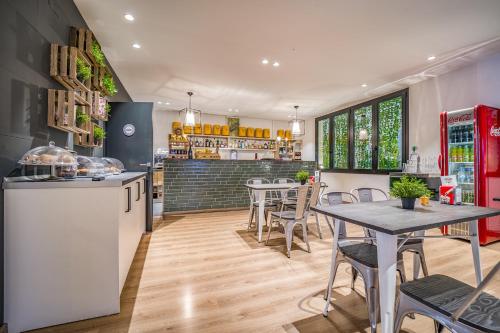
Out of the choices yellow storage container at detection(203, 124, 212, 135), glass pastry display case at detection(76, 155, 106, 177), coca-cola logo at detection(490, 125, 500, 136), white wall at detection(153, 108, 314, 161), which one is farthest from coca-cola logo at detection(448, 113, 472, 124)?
yellow storage container at detection(203, 124, 212, 135)

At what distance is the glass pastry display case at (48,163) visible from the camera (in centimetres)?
173

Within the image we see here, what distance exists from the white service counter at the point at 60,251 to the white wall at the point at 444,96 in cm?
539

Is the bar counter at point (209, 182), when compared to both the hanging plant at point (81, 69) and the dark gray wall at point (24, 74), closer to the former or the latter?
the hanging plant at point (81, 69)

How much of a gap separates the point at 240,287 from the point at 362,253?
120 cm

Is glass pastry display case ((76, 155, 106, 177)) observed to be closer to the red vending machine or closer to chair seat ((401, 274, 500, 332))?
chair seat ((401, 274, 500, 332))

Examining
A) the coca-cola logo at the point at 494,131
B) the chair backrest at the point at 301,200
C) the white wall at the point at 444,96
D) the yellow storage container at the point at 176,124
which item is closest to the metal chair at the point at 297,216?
the chair backrest at the point at 301,200

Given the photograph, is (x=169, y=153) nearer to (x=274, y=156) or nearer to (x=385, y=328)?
(x=274, y=156)

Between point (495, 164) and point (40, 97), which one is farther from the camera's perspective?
point (495, 164)

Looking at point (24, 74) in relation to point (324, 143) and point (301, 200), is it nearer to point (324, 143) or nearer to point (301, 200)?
point (301, 200)

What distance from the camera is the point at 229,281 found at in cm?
241

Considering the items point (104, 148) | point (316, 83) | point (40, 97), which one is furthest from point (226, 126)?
point (40, 97)

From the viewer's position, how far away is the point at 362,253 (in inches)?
69.6

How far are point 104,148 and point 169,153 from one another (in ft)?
11.6

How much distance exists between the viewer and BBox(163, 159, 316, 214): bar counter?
5465 mm
